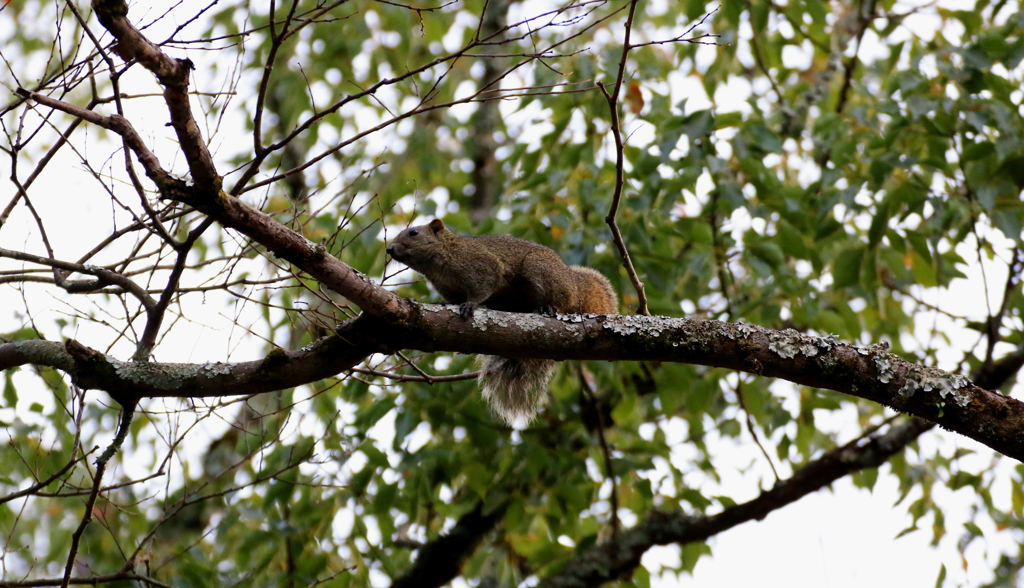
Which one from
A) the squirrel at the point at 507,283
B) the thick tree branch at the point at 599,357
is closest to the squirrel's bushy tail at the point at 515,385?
the squirrel at the point at 507,283

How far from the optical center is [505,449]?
513 cm

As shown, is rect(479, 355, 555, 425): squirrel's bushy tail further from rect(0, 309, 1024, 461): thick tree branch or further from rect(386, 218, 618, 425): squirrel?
rect(0, 309, 1024, 461): thick tree branch

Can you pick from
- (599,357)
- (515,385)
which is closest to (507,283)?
(515,385)

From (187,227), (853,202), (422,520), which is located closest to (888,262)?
(853,202)

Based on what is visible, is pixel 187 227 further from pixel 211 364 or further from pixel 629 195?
pixel 629 195

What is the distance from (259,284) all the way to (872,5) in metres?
5.29

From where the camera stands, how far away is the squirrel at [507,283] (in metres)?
4.08

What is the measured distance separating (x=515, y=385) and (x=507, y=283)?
1.61 feet

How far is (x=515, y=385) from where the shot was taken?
13.5 ft

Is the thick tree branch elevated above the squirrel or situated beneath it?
situated beneath

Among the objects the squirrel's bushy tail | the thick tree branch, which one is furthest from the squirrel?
the thick tree branch

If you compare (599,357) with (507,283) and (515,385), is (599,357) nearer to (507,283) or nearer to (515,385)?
(515,385)

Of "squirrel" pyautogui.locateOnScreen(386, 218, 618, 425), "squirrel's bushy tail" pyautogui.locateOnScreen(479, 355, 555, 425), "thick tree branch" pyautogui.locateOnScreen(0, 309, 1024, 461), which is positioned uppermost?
"squirrel" pyautogui.locateOnScreen(386, 218, 618, 425)

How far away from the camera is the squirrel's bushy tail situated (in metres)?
4.04
